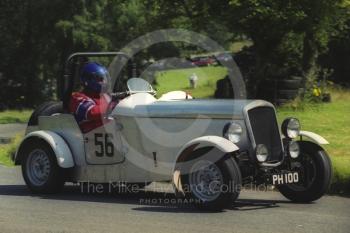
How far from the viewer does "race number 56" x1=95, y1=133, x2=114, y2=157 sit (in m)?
9.27

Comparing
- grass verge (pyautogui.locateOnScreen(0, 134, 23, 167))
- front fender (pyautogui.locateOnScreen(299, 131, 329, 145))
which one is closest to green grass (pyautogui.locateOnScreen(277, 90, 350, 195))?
front fender (pyautogui.locateOnScreen(299, 131, 329, 145))

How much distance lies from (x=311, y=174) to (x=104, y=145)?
8.96ft

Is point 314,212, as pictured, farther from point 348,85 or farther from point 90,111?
point 348,85

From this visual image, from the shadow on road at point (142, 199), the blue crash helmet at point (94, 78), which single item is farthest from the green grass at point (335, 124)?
the blue crash helmet at point (94, 78)

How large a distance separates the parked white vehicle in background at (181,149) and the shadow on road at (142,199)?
0.22 metres

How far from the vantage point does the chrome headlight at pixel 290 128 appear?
889cm

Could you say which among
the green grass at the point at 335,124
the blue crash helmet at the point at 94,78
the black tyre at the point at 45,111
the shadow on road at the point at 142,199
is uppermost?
the blue crash helmet at the point at 94,78

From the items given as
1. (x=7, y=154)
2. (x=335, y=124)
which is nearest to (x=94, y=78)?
(x=7, y=154)

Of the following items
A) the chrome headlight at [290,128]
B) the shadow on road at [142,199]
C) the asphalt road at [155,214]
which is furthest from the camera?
the chrome headlight at [290,128]

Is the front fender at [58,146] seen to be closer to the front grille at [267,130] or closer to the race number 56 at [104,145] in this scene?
the race number 56 at [104,145]

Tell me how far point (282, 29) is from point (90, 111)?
1679 cm

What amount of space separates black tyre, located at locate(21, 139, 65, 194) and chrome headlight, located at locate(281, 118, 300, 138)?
3096 mm

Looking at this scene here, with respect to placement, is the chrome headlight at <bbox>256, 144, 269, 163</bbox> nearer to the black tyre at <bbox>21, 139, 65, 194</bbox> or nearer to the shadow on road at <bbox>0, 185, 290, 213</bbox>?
the shadow on road at <bbox>0, 185, 290, 213</bbox>

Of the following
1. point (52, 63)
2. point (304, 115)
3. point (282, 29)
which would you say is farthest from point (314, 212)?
point (52, 63)
